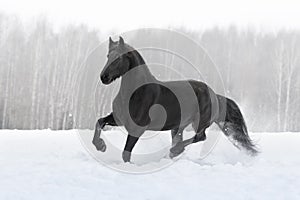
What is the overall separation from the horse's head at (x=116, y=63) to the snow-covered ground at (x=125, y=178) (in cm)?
105

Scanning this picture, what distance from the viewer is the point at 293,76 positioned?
28.1 meters

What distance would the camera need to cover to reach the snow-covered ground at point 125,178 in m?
3.11

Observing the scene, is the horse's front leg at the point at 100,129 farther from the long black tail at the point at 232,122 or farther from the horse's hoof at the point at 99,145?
the long black tail at the point at 232,122

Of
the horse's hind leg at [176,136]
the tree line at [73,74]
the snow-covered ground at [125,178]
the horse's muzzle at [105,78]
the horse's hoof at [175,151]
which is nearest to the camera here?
the snow-covered ground at [125,178]

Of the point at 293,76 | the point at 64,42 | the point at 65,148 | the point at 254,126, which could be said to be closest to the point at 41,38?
the point at 64,42

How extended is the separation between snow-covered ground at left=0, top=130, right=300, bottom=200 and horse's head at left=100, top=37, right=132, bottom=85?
3.44 feet

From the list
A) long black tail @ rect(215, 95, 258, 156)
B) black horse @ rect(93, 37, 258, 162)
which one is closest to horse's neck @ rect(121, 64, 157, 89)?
black horse @ rect(93, 37, 258, 162)

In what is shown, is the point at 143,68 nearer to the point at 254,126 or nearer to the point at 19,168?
the point at 19,168

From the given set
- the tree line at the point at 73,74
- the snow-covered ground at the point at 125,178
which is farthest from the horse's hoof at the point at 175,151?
the tree line at the point at 73,74

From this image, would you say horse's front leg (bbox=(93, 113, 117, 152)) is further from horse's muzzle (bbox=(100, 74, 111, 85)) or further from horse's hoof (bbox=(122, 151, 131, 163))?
horse's muzzle (bbox=(100, 74, 111, 85))

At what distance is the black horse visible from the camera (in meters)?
4.44

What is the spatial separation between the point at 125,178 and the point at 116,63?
154cm

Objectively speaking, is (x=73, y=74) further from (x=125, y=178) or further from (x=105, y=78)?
(x=125, y=178)

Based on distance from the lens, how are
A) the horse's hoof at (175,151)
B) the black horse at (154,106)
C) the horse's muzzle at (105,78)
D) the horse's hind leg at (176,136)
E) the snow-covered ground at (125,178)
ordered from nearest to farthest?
the snow-covered ground at (125,178), the horse's muzzle at (105,78), the black horse at (154,106), the horse's hoof at (175,151), the horse's hind leg at (176,136)
